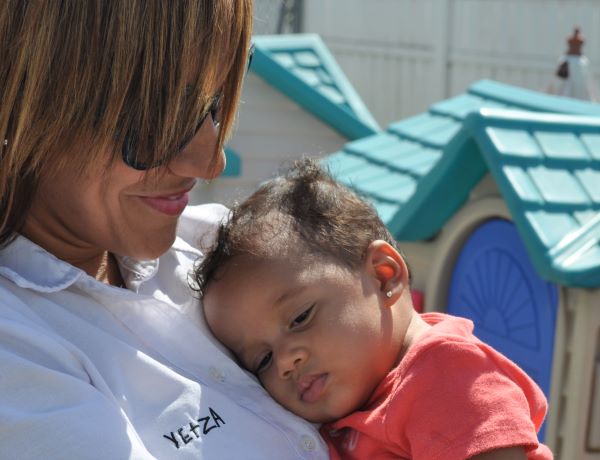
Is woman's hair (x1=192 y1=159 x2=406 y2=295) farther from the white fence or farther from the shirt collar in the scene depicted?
the white fence

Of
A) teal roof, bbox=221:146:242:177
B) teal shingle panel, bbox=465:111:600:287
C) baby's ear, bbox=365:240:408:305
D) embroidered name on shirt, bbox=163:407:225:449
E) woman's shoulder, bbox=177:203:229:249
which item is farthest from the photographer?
teal roof, bbox=221:146:242:177

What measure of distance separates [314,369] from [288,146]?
126 inches

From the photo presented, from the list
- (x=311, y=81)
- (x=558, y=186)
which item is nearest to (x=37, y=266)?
(x=558, y=186)

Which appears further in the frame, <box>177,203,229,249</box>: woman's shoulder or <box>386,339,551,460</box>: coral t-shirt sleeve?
<box>177,203,229,249</box>: woman's shoulder

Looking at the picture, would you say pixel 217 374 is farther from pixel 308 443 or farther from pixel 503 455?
pixel 503 455

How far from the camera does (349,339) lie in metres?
1.65

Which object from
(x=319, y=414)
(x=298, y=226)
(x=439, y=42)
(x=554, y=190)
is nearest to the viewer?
(x=319, y=414)

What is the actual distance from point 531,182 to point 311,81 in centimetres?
242

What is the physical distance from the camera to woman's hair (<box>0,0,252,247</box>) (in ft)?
4.41

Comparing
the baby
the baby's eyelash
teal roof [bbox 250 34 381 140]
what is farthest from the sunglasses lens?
teal roof [bbox 250 34 381 140]

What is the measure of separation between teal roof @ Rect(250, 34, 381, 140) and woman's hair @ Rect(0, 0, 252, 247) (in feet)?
9.92

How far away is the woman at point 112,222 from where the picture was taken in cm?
130

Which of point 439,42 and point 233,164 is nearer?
point 233,164

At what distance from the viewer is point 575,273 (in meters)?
2.39
